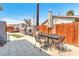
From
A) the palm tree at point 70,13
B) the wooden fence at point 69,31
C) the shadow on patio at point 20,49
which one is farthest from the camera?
the wooden fence at point 69,31

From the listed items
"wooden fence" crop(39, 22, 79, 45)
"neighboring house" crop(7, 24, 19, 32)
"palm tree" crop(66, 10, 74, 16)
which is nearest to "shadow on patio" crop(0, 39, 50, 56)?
"neighboring house" crop(7, 24, 19, 32)

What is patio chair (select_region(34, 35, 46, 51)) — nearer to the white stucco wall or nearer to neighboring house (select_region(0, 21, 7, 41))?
the white stucco wall

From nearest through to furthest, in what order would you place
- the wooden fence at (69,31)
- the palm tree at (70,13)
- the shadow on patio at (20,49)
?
the palm tree at (70,13) < the shadow on patio at (20,49) < the wooden fence at (69,31)

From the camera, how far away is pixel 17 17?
7.66 m

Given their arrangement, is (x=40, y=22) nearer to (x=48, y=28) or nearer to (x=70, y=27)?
(x=48, y=28)

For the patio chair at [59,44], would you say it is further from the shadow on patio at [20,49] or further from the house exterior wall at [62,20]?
the house exterior wall at [62,20]

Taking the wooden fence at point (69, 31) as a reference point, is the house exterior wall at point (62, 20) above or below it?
above

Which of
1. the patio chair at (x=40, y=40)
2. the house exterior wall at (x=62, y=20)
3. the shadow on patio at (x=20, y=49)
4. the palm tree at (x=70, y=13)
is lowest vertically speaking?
the shadow on patio at (x=20, y=49)

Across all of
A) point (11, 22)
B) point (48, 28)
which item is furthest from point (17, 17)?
point (48, 28)

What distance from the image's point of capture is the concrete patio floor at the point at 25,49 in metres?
7.62

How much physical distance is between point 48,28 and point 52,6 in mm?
675

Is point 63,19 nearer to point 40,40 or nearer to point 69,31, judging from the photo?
point 69,31

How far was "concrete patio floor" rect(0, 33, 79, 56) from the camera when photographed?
7625mm

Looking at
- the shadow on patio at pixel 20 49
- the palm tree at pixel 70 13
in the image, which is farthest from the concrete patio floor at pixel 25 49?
the palm tree at pixel 70 13
